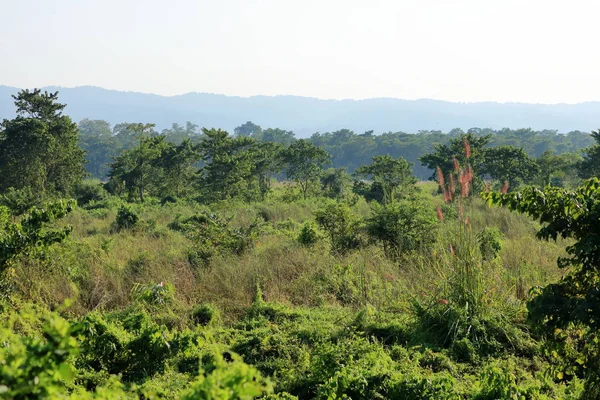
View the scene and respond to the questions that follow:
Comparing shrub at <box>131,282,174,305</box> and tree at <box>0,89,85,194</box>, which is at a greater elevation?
tree at <box>0,89,85,194</box>

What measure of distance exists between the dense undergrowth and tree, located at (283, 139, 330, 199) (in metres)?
18.0

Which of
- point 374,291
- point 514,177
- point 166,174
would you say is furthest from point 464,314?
point 166,174

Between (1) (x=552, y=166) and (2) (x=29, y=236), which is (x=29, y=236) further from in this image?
(1) (x=552, y=166)

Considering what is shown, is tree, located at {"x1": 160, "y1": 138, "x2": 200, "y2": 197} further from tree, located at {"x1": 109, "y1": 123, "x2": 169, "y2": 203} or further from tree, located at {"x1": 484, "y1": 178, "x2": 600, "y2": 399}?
tree, located at {"x1": 484, "y1": 178, "x2": 600, "y2": 399}

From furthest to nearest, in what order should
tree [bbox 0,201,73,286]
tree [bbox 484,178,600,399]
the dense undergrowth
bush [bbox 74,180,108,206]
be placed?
bush [bbox 74,180,108,206] → tree [bbox 0,201,73,286] → the dense undergrowth → tree [bbox 484,178,600,399]

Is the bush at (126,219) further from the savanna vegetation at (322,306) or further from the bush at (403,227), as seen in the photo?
the bush at (403,227)

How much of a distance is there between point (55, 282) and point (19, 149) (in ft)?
56.6

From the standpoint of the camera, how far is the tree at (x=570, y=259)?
8.61 feet

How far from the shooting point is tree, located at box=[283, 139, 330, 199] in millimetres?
25484

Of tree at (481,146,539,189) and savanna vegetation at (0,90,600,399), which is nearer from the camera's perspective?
savanna vegetation at (0,90,600,399)

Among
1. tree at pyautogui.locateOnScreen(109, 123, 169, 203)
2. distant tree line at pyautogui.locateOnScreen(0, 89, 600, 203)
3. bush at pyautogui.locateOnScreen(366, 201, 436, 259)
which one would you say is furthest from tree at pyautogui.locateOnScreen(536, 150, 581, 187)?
tree at pyautogui.locateOnScreen(109, 123, 169, 203)

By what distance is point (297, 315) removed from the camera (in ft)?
15.5

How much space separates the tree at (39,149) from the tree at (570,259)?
69.1ft

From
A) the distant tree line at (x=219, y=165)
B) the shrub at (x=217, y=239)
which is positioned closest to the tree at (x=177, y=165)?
the distant tree line at (x=219, y=165)
